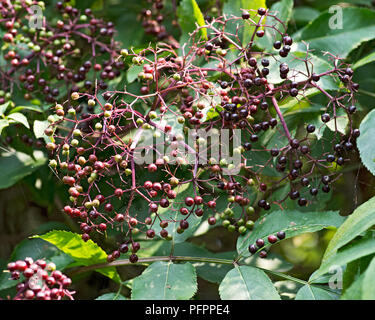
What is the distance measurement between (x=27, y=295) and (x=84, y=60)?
966mm

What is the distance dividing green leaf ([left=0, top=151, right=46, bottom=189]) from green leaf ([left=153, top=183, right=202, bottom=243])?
23.4 inches

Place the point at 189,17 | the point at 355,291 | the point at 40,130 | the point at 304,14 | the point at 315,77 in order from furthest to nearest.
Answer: the point at 304,14, the point at 189,17, the point at 40,130, the point at 315,77, the point at 355,291

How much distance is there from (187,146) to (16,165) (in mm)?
807

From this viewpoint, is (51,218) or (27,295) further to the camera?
(51,218)

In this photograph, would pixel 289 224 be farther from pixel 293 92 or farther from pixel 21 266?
pixel 21 266

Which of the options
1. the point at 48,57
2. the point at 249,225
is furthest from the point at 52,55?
the point at 249,225

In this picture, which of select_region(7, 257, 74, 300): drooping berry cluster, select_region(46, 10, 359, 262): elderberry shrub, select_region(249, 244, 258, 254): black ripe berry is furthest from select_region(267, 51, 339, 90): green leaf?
select_region(7, 257, 74, 300): drooping berry cluster

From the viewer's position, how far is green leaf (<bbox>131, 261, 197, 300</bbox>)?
1232mm

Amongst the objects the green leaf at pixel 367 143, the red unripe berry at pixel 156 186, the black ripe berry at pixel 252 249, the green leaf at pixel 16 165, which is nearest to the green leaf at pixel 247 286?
the black ripe berry at pixel 252 249

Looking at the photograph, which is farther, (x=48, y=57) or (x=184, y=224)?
(x=48, y=57)

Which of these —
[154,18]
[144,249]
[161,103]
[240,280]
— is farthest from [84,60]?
[240,280]

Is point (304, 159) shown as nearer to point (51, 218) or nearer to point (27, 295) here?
point (27, 295)

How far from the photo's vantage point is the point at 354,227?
1094 millimetres

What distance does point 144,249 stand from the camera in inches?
62.2
